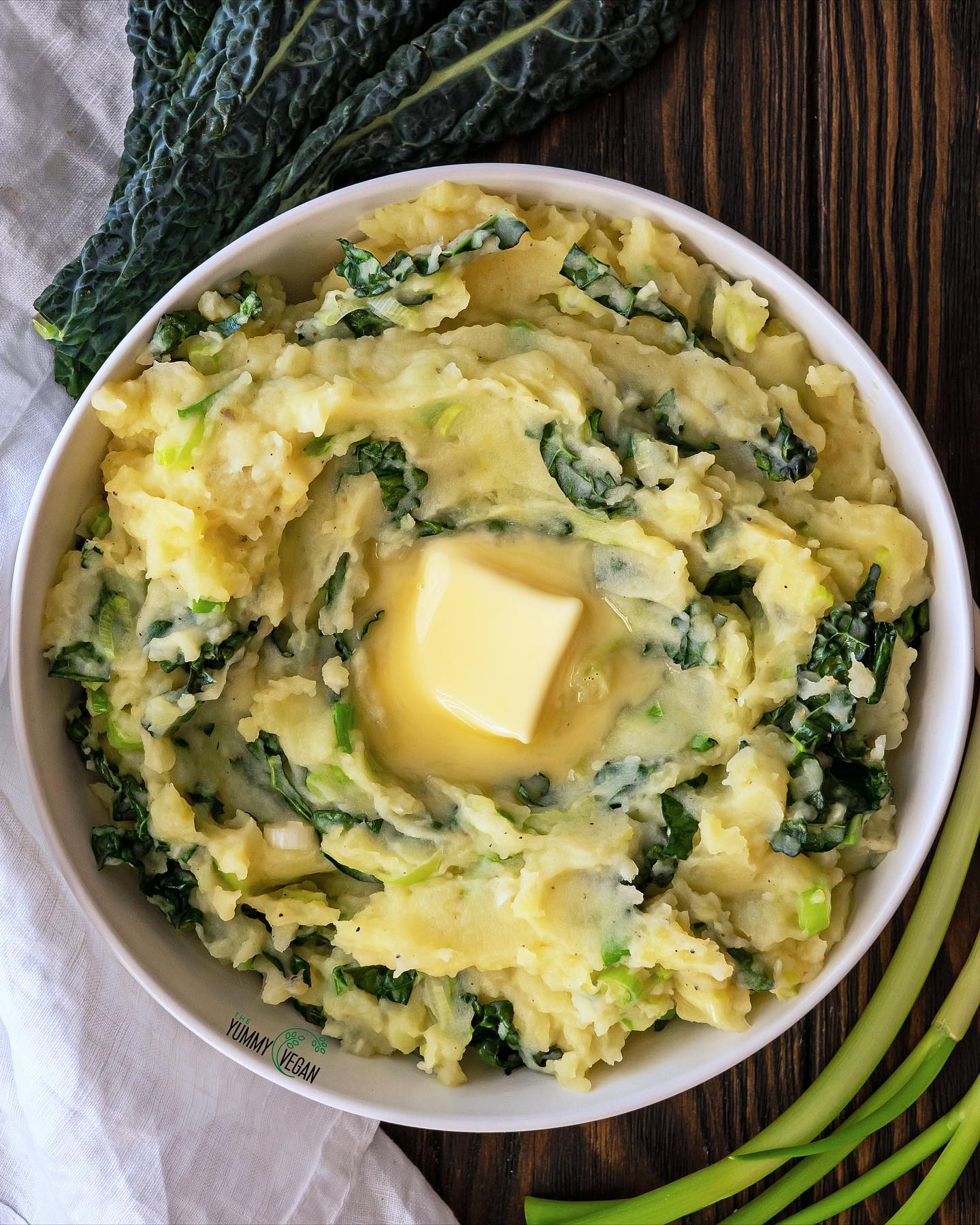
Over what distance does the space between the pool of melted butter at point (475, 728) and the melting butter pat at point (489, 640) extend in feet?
0.15

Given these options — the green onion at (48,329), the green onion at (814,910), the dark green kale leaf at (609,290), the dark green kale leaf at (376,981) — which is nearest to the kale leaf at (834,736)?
the green onion at (814,910)

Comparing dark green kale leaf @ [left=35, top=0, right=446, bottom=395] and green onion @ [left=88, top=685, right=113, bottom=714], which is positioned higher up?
dark green kale leaf @ [left=35, top=0, right=446, bottom=395]

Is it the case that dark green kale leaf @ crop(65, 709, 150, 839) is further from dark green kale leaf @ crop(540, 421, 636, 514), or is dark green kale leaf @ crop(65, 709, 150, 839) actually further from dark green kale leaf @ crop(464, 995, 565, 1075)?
dark green kale leaf @ crop(540, 421, 636, 514)

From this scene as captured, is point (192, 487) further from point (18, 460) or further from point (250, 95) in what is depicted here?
point (250, 95)

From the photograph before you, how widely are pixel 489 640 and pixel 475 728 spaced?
11.7 inches

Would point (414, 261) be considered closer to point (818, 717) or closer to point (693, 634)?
point (693, 634)

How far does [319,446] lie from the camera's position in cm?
302

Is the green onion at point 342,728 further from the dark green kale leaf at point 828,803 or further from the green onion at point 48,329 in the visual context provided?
the green onion at point 48,329

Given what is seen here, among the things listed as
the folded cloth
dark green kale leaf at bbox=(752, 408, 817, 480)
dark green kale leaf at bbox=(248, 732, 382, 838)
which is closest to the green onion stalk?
dark green kale leaf at bbox=(752, 408, 817, 480)

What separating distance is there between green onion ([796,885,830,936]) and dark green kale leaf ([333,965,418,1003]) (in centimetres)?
110

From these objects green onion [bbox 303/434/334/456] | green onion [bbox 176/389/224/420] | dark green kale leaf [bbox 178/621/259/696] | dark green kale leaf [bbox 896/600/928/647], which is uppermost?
green onion [bbox 176/389/224/420]

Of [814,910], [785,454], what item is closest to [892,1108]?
[814,910]

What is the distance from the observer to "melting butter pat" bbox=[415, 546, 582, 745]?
3.17m

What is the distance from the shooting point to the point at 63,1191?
3.51 meters
